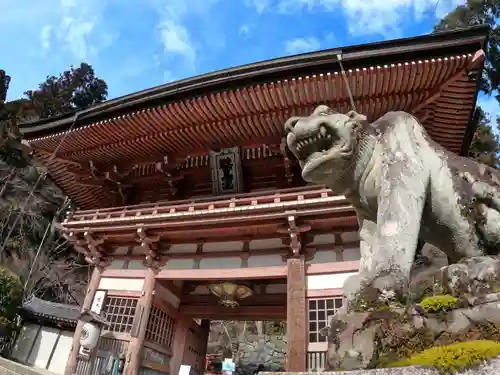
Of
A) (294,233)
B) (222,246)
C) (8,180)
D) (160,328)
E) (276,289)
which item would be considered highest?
(8,180)

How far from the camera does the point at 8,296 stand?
43.0 ft

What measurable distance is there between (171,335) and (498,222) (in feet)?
30.9

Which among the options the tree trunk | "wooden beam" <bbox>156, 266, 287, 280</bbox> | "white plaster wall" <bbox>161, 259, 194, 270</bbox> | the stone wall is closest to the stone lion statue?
"wooden beam" <bbox>156, 266, 287, 280</bbox>

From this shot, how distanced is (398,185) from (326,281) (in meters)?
5.51

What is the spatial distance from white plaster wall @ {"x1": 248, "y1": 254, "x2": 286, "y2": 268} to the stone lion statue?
5573 mm

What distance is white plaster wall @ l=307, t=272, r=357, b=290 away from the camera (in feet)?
23.9

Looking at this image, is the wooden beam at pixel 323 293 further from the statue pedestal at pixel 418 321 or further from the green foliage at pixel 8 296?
the green foliage at pixel 8 296

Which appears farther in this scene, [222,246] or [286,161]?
[222,246]

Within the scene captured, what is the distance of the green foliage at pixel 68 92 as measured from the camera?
1196 inches

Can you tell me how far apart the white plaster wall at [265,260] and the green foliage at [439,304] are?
249 inches

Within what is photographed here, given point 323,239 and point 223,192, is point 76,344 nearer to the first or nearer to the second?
point 223,192

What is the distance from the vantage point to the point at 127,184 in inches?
418

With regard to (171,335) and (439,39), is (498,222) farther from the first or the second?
(171,335)

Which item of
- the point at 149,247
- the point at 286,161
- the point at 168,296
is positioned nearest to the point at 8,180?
the point at 168,296
